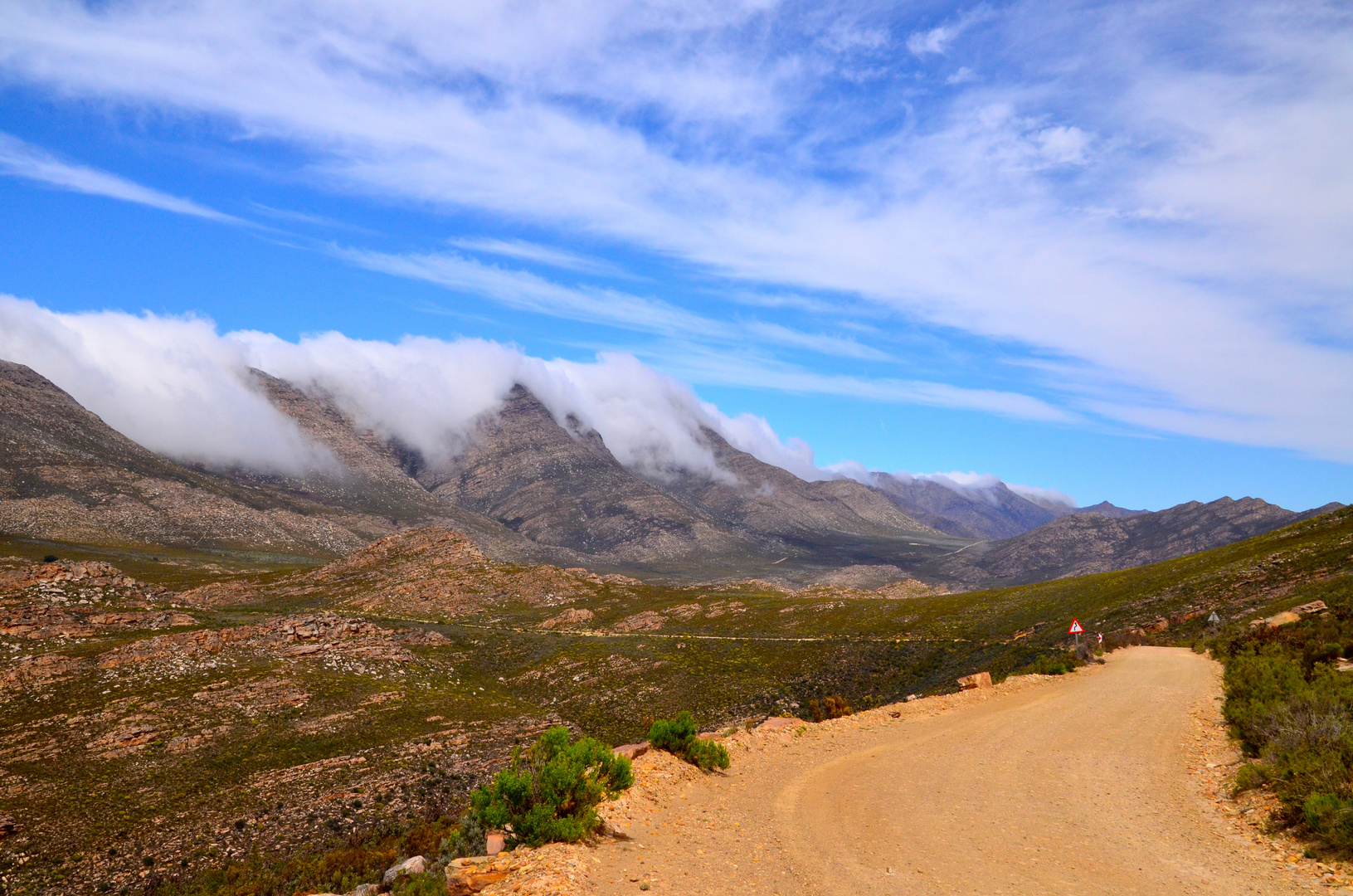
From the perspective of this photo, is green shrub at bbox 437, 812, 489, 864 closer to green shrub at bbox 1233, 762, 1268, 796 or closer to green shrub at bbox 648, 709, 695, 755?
green shrub at bbox 648, 709, 695, 755

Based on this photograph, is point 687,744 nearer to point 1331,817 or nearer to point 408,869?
point 408,869

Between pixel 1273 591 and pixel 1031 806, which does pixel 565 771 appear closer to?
pixel 1031 806

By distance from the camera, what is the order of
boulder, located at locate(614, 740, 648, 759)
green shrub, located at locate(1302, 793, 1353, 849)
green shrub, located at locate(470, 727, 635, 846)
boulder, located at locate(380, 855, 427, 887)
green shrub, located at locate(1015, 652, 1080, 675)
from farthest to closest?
green shrub, located at locate(1015, 652, 1080, 675) < boulder, located at locate(614, 740, 648, 759) < boulder, located at locate(380, 855, 427, 887) < green shrub, located at locate(470, 727, 635, 846) < green shrub, located at locate(1302, 793, 1353, 849)

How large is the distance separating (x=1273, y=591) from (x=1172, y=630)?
7183mm

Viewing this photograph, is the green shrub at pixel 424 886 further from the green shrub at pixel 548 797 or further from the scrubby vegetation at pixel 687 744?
the scrubby vegetation at pixel 687 744

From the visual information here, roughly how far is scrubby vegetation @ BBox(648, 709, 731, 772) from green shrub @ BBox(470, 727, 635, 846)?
13.5 ft

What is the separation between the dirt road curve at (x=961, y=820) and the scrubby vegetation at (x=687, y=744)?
2.88 feet

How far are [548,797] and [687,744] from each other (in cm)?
691

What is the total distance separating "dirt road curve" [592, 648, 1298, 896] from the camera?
12.5 meters

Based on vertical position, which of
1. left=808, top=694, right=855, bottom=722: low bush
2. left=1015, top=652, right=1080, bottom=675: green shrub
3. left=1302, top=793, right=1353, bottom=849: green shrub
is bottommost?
left=808, top=694, right=855, bottom=722: low bush

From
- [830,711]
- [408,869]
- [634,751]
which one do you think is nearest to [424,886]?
[408,869]

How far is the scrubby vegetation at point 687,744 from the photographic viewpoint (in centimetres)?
2050

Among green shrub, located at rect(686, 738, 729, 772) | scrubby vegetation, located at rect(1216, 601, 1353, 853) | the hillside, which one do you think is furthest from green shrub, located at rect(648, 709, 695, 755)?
the hillside

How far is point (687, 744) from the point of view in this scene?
20.8 m
